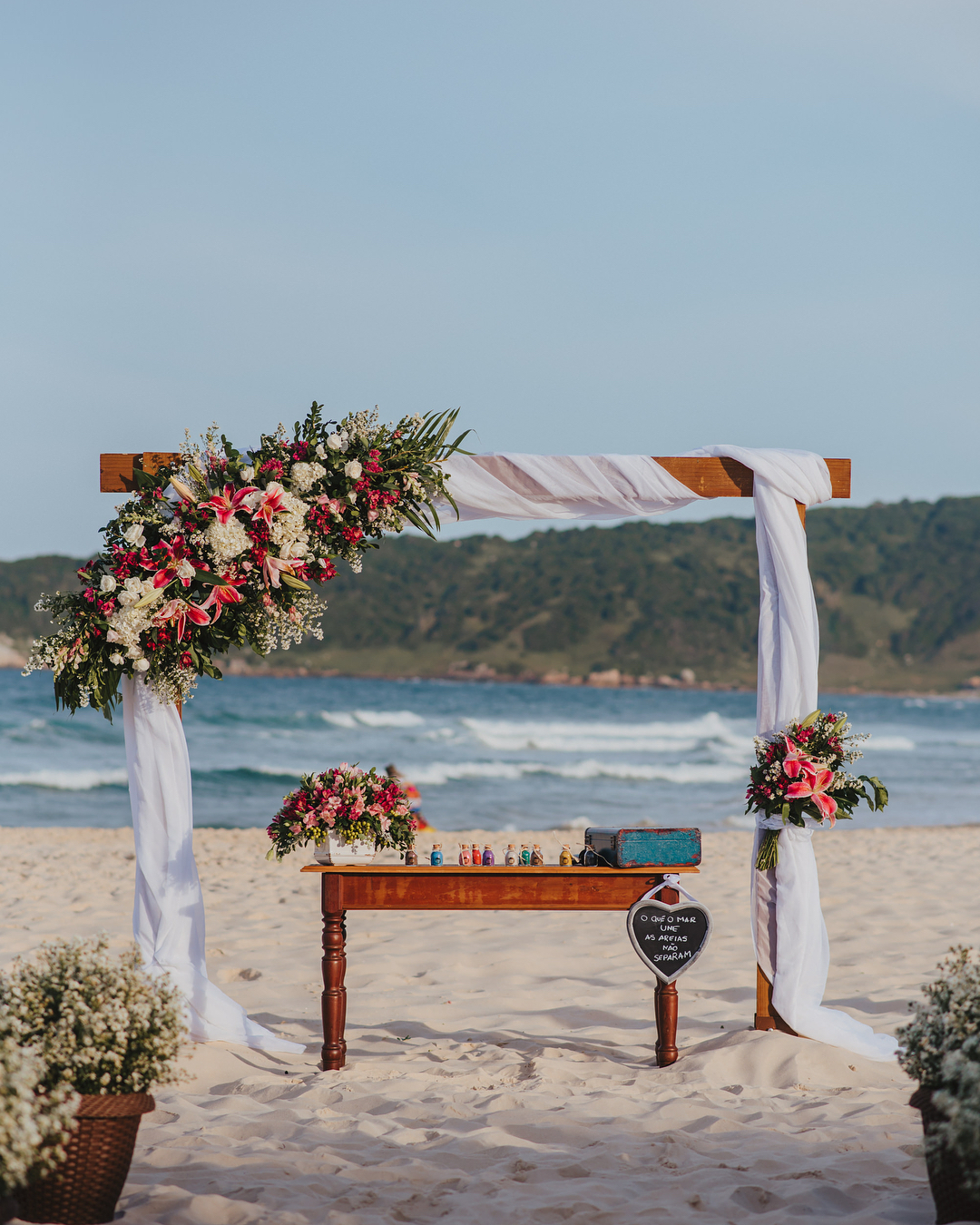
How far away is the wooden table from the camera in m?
5.04

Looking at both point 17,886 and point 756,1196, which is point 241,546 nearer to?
point 756,1196

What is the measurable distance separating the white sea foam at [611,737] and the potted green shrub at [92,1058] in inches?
1025

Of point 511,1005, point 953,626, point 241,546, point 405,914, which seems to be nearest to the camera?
point 241,546

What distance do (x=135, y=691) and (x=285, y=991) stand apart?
2.28 meters

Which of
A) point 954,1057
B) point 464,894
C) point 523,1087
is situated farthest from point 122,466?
point 954,1057

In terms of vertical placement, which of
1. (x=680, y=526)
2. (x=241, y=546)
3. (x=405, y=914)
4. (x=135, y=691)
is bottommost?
(x=405, y=914)

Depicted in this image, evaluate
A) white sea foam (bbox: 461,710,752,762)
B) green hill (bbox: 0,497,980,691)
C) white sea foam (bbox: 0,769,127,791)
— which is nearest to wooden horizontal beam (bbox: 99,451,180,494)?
white sea foam (bbox: 0,769,127,791)

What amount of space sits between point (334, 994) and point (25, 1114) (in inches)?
100

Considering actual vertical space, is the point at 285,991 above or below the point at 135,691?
below

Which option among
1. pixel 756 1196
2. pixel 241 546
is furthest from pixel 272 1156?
pixel 241 546

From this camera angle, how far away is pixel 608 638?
→ 56.8 metres

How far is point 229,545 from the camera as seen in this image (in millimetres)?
5012

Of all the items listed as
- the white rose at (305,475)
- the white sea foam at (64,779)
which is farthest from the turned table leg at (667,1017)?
the white sea foam at (64,779)

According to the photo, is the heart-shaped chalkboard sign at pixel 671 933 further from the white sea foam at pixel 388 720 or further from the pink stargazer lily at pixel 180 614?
the white sea foam at pixel 388 720
